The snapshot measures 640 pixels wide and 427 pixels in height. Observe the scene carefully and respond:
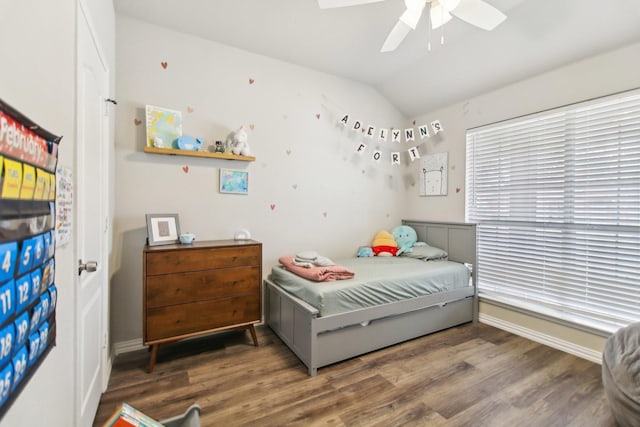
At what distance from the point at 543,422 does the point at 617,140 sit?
215cm

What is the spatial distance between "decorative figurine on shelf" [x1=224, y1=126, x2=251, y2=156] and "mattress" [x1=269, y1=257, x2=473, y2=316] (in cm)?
117

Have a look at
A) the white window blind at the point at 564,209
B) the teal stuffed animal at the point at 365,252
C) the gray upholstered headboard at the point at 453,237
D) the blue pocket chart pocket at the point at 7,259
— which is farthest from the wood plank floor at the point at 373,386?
the blue pocket chart pocket at the point at 7,259

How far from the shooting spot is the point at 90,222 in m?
1.54

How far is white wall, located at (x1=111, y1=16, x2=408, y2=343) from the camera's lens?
7.74 ft

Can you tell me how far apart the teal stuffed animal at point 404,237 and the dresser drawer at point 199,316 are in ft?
6.26

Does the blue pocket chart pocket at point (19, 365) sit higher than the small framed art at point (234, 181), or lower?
lower

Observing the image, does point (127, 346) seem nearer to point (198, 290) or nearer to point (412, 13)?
point (198, 290)

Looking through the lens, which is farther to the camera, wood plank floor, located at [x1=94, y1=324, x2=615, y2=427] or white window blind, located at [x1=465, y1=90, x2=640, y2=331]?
white window blind, located at [x1=465, y1=90, x2=640, y2=331]

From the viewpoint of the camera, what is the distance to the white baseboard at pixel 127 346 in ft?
7.59

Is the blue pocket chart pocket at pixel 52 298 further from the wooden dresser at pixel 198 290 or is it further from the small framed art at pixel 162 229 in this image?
the small framed art at pixel 162 229

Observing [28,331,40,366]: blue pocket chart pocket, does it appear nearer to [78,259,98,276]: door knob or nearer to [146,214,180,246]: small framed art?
[78,259,98,276]: door knob

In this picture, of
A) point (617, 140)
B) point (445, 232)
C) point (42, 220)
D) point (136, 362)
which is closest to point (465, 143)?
point (445, 232)

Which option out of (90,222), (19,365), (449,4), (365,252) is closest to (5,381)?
(19,365)

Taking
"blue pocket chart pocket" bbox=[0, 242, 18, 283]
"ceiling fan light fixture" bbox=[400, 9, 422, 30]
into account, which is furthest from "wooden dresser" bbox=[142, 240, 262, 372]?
"ceiling fan light fixture" bbox=[400, 9, 422, 30]
